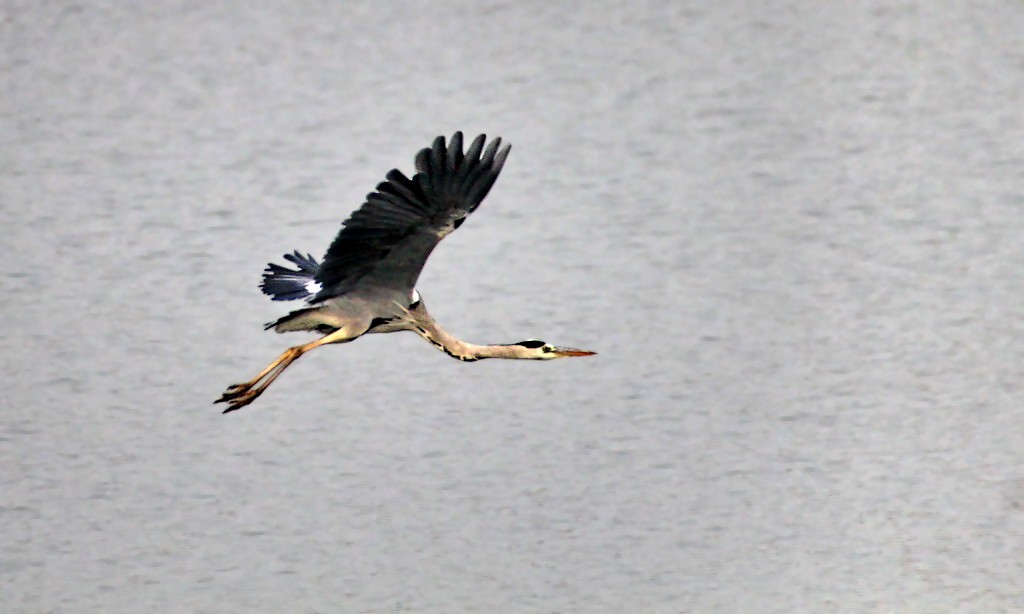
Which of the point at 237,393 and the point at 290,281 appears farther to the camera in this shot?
the point at 290,281

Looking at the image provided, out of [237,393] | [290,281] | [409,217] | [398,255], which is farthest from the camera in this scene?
[290,281]

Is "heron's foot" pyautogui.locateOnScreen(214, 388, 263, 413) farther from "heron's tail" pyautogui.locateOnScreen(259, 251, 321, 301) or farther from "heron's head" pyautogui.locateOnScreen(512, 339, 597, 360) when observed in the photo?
"heron's head" pyautogui.locateOnScreen(512, 339, 597, 360)

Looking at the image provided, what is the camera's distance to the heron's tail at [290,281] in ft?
11.8

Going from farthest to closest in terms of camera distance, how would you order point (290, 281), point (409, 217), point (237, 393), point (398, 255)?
point (290, 281)
point (237, 393)
point (398, 255)
point (409, 217)

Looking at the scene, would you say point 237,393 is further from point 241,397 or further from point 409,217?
point 409,217

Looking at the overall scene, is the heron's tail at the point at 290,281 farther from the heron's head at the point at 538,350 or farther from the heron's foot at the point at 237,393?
the heron's head at the point at 538,350

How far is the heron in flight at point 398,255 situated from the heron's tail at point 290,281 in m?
0.12

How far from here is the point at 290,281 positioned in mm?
3646

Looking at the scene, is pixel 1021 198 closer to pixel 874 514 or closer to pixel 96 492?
pixel 874 514

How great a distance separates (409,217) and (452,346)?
1.44ft

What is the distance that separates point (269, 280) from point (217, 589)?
1.37 meters

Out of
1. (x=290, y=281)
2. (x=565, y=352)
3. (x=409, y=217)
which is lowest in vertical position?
(x=565, y=352)

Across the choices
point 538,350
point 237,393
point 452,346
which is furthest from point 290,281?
point 538,350

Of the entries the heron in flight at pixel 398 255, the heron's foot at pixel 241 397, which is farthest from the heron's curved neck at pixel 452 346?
the heron's foot at pixel 241 397
